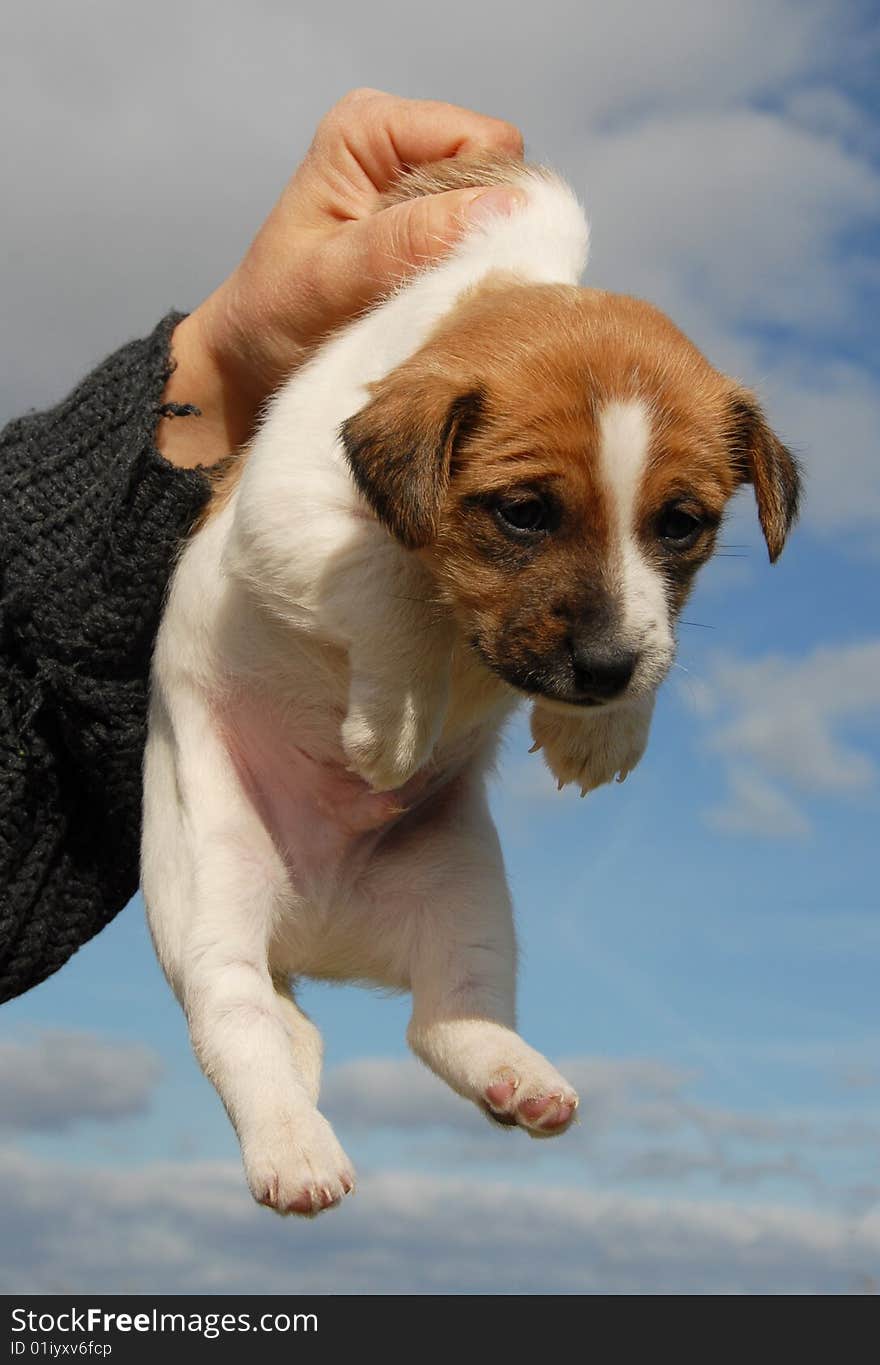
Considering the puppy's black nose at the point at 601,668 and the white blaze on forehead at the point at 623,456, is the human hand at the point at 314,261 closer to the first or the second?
the white blaze on forehead at the point at 623,456

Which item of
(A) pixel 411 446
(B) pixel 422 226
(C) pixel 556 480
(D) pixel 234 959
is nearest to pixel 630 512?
(C) pixel 556 480

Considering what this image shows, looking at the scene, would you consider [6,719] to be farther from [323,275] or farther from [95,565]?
[323,275]

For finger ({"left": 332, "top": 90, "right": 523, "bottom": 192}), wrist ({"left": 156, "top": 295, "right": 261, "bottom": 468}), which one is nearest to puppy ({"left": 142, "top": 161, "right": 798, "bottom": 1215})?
finger ({"left": 332, "top": 90, "right": 523, "bottom": 192})

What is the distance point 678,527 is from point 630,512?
0.27 meters

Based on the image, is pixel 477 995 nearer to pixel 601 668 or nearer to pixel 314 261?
pixel 601 668

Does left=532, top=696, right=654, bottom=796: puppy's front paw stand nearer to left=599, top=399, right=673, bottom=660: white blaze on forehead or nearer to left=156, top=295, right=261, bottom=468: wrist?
left=599, top=399, right=673, bottom=660: white blaze on forehead

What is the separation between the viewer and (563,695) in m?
4.34

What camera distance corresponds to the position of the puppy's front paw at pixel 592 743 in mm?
4949

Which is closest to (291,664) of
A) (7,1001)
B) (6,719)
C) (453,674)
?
(453,674)

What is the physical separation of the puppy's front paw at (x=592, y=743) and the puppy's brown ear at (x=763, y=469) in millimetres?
665

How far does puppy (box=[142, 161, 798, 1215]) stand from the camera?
4.35 metres

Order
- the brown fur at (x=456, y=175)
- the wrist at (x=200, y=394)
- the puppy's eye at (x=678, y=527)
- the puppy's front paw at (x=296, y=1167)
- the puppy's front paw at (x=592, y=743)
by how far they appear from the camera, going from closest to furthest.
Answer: the puppy's front paw at (x=296, y=1167)
the puppy's eye at (x=678, y=527)
the puppy's front paw at (x=592, y=743)
the brown fur at (x=456, y=175)
the wrist at (x=200, y=394)

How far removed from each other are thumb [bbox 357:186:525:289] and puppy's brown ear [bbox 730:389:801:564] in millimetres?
1168

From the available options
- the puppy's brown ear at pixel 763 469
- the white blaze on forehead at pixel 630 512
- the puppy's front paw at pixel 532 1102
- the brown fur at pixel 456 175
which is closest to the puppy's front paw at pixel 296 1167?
the puppy's front paw at pixel 532 1102
